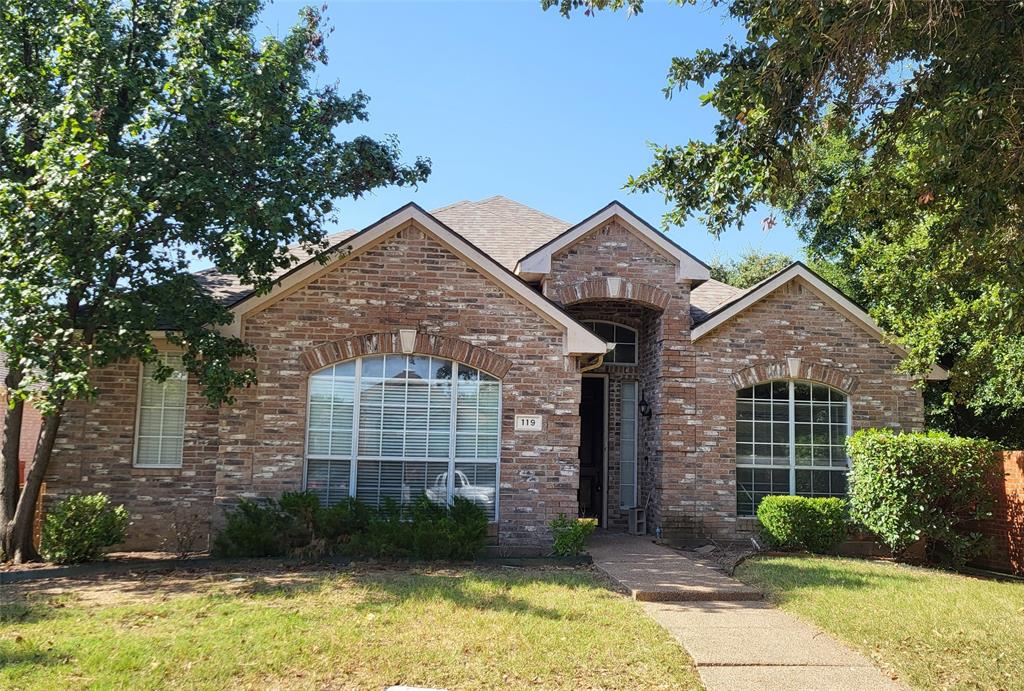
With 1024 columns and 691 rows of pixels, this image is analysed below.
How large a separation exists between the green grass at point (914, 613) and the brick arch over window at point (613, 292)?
4.81 meters

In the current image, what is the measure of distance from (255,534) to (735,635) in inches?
251

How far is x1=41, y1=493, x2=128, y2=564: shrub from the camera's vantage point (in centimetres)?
1022

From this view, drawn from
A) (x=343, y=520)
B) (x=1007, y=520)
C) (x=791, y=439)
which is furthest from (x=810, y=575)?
(x=343, y=520)

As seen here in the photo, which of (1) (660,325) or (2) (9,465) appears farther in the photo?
(1) (660,325)

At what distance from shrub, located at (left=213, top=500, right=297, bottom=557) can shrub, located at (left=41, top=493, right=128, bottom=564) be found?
144 cm

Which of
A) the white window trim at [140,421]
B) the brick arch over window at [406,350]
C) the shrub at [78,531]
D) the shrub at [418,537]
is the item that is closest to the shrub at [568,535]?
the shrub at [418,537]

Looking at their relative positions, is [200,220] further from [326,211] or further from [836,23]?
[836,23]

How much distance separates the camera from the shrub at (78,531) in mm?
10219

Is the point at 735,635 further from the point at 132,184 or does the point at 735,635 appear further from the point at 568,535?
the point at 132,184

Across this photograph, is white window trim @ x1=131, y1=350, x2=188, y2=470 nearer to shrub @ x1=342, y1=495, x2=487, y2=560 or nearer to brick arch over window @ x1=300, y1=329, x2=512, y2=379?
brick arch over window @ x1=300, y1=329, x2=512, y2=379

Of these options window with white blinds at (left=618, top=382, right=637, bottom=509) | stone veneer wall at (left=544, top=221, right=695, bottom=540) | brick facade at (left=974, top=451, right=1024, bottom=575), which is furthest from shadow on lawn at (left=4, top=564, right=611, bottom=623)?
brick facade at (left=974, top=451, right=1024, bottom=575)

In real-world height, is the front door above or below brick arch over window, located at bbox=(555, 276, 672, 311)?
below

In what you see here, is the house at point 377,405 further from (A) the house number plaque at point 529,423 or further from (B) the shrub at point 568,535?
(B) the shrub at point 568,535

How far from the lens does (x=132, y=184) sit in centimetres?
995
